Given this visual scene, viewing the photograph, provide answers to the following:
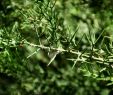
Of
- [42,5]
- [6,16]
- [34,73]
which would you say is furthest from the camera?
[34,73]

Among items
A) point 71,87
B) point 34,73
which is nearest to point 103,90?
point 71,87

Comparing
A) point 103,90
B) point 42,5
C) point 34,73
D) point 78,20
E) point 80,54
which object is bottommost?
point 103,90

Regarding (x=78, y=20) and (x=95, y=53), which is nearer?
(x=95, y=53)

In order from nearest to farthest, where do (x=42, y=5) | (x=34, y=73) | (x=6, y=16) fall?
1. (x=42, y=5)
2. (x=6, y=16)
3. (x=34, y=73)

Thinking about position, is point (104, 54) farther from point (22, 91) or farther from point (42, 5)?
point (22, 91)

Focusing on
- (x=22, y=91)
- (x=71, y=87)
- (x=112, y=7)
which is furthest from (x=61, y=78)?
(x=112, y=7)

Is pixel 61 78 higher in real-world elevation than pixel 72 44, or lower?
lower
